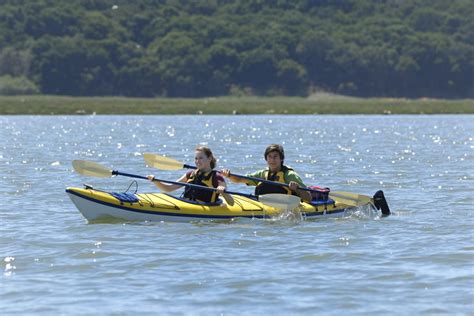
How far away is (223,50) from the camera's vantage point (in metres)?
149

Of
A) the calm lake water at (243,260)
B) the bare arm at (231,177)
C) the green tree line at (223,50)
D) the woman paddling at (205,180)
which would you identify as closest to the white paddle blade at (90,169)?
the calm lake water at (243,260)

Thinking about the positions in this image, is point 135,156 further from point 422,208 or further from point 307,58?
point 307,58

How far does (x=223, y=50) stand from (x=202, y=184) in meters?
134

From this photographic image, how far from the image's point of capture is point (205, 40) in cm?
15562

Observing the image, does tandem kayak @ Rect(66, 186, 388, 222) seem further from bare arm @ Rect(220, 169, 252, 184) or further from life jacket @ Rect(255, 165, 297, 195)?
life jacket @ Rect(255, 165, 297, 195)

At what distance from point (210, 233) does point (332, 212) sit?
272 centimetres

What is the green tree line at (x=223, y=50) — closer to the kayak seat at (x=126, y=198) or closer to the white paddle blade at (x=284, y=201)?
the kayak seat at (x=126, y=198)

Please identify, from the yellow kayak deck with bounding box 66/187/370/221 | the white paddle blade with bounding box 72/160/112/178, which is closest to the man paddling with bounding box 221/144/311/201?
the yellow kayak deck with bounding box 66/187/370/221

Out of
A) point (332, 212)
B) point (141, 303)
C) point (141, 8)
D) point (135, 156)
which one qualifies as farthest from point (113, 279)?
point (141, 8)

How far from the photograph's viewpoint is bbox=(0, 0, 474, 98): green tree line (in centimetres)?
14325

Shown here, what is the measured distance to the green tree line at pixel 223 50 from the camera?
14325 cm

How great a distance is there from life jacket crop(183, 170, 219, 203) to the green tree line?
12224 centimetres

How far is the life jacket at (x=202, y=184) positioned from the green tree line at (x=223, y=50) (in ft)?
401

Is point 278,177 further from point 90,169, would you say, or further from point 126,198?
point 90,169
